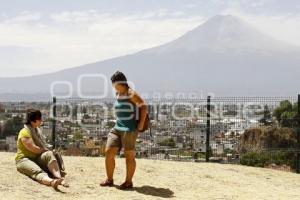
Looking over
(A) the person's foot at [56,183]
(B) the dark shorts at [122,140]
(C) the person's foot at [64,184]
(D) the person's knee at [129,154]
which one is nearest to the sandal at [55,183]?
(A) the person's foot at [56,183]

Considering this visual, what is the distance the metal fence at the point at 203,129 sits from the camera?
12.8m

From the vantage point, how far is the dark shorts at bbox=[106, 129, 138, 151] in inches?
328

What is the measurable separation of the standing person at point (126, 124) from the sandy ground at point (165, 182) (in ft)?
1.38

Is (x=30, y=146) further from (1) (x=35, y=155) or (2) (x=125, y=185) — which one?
(2) (x=125, y=185)

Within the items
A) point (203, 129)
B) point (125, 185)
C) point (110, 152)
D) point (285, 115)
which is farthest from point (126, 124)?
point (285, 115)

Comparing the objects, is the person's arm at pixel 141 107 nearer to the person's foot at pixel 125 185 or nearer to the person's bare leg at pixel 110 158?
the person's bare leg at pixel 110 158

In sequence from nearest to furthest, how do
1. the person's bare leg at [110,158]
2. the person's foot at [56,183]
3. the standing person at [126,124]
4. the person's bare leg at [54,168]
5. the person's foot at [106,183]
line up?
the person's foot at [56,183] < the person's bare leg at [54,168] < the standing person at [126,124] < the person's bare leg at [110,158] < the person's foot at [106,183]

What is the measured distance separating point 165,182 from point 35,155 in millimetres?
2298

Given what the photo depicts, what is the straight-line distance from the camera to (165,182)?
9.39m

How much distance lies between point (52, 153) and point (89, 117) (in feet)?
18.8

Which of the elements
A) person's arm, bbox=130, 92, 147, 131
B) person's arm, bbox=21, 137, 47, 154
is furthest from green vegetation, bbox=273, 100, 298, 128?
person's arm, bbox=21, 137, 47, 154

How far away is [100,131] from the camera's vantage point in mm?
13758

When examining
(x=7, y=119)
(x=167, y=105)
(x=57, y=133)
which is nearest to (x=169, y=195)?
(x=167, y=105)

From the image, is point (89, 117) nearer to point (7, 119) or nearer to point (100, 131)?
point (100, 131)
